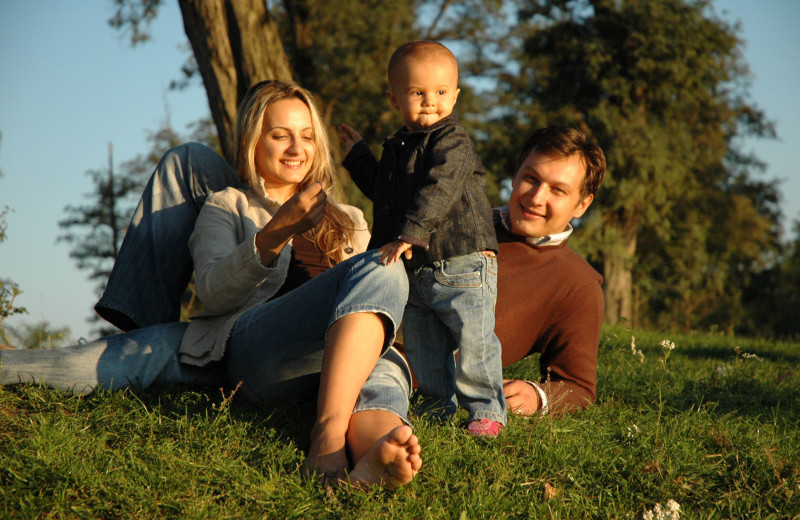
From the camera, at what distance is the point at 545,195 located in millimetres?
3727

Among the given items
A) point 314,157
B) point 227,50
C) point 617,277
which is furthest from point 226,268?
point 617,277

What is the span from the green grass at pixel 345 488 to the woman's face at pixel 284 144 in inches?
49.2

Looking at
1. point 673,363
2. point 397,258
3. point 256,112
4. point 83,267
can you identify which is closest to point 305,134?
point 256,112

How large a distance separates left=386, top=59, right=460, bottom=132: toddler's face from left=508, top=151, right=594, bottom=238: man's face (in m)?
0.76

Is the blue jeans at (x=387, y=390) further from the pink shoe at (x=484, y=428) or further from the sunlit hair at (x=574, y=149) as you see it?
the sunlit hair at (x=574, y=149)

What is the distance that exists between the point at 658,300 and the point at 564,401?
21.0m

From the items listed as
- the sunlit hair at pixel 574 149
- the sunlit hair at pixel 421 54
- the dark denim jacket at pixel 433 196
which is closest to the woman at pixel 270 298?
the dark denim jacket at pixel 433 196

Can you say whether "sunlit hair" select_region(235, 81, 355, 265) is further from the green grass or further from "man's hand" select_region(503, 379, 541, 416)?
"man's hand" select_region(503, 379, 541, 416)

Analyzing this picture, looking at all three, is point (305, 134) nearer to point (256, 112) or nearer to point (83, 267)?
point (256, 112)

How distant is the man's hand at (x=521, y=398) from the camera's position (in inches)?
131

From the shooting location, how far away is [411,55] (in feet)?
10.4

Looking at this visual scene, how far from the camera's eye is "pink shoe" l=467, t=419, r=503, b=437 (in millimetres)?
2988

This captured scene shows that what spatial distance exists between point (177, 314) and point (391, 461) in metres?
2.02

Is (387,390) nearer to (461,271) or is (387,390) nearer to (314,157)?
(461,271)
